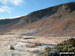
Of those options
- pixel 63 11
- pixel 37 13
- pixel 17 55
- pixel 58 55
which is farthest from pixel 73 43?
pixel 37 13

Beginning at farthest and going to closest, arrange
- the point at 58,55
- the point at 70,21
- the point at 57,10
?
the point at 57,10, the point at 70,21, the point at 58,55

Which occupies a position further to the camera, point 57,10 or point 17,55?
point 57,10

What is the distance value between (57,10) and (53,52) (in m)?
50.9

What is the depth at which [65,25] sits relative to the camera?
3931 centimetres

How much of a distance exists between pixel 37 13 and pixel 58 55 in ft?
188

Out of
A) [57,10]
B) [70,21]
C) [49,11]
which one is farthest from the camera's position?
[49,11]

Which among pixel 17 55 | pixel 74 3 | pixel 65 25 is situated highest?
pixel 74 3

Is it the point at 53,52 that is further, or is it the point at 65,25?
the point at 65,25

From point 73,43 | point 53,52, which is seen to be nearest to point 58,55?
point 53,52

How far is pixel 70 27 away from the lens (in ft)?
122

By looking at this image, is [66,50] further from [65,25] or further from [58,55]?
[65,25]

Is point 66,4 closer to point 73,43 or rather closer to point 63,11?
point 63,11

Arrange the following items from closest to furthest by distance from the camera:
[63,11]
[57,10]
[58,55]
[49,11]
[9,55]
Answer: [58,55], [9,55], [63,11], [57,10], [49,11]

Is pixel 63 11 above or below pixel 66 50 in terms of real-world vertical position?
above
